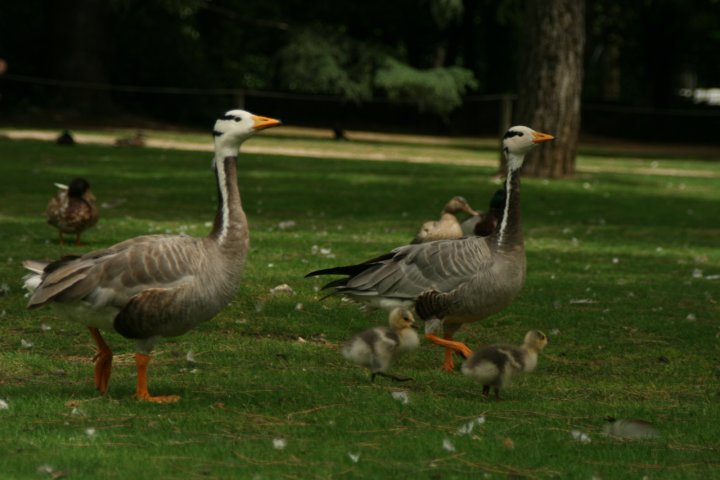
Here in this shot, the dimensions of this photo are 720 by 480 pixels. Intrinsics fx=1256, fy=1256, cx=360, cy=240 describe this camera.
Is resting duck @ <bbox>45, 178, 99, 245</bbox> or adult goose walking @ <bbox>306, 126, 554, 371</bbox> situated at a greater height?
adult goose walking @ <bbox>306, 126, 554, 371</bbox>

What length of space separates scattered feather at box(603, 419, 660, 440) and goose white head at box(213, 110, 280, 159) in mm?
2871

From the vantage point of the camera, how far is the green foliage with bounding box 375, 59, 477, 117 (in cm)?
4666

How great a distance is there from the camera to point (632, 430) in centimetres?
752

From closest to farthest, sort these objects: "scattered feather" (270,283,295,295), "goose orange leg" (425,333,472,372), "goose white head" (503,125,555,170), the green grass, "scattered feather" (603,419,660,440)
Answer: the green grass, "scattered feather" (603,419,660,440), "goose orange leg" (425,333,472,372), "goose white head" (503,125,555,170), "scattered feather" (270,283,295,295)

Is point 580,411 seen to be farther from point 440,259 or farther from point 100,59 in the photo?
point 100,59

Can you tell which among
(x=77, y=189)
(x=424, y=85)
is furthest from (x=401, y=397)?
(x=424, y=85)

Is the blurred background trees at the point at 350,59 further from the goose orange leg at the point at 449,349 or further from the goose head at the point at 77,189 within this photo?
the goose orange leg at the point at 449,349

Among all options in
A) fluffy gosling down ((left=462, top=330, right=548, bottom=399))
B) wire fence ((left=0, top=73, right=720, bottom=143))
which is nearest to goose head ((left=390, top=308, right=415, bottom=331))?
fluffy gosling down ((left=462, top=330, right=548, bottom=399))

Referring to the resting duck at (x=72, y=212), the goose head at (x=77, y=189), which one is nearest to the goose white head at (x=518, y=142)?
the resting duck at (x=72, y=212)

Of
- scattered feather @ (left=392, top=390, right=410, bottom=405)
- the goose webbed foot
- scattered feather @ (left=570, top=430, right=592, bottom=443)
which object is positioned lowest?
the goose webbed foot

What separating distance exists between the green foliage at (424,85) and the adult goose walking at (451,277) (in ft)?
121

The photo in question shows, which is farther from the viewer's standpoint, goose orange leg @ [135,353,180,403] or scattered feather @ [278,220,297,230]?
scattered feather @ [278,220,297,230]

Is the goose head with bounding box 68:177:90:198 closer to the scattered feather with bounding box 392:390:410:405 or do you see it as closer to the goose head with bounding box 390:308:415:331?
the goose head with bounding box 390:308:415:331

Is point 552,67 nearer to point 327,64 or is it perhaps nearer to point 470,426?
point 470,426
